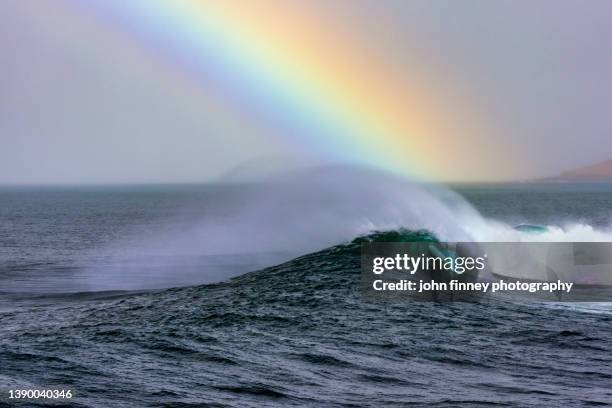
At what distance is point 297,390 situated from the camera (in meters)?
15.5

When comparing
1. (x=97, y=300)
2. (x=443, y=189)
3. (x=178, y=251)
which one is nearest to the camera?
(x=97, y=300)

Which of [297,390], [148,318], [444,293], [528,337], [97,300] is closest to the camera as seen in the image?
[297,390]

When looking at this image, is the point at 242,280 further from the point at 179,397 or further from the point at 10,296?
the point at 179,397

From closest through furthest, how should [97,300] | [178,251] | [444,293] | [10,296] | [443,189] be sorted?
[444,293] < [97,300] < [10,296] < [443,189] < [178,251]

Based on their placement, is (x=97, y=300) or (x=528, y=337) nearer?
(x=528, y=337)

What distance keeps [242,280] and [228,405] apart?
53.0 ft

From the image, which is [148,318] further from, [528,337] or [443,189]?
[443,189]

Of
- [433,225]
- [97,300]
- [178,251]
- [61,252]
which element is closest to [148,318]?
[97,300]

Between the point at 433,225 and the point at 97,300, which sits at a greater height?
the point at 433,225

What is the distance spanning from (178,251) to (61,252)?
10.2 m

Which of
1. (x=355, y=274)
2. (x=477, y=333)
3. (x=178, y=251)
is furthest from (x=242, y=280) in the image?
(x=178, y=251)

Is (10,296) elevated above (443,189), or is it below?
below

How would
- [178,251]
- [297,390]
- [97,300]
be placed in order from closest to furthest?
[297,390]
[97,300]
[178,251]

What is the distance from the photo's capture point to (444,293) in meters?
26.3
